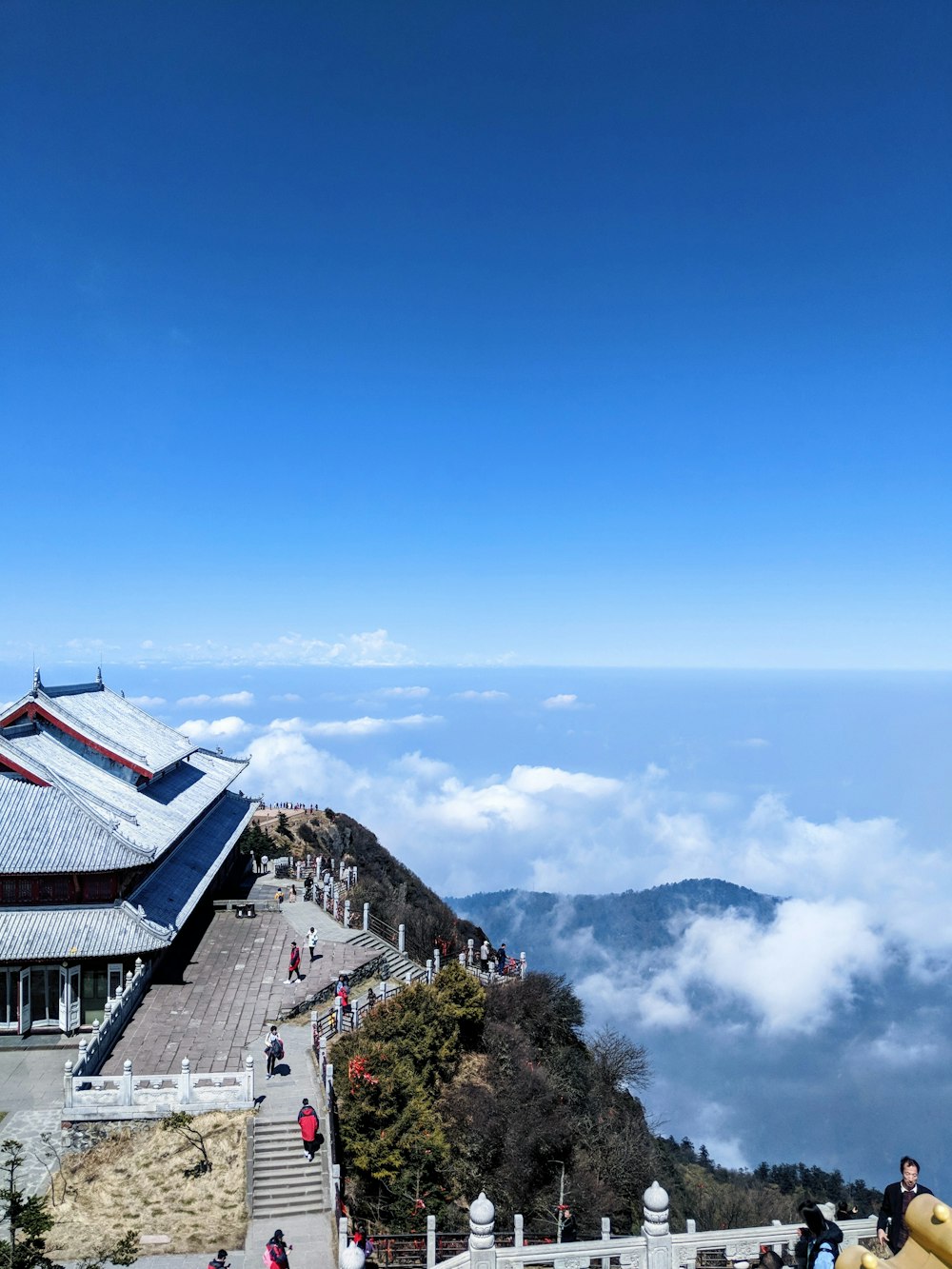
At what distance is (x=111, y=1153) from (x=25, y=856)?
37.8ft

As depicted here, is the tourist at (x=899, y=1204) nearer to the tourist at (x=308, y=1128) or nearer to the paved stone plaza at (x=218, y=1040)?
the paved stone plaza at (x=218, y=1040)

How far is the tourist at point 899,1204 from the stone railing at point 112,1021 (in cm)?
2079

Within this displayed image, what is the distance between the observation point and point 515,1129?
2636cm

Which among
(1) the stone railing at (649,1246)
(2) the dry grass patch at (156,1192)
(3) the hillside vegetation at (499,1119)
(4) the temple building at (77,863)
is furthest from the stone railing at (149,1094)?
(1) the stone railing at (649,1246)

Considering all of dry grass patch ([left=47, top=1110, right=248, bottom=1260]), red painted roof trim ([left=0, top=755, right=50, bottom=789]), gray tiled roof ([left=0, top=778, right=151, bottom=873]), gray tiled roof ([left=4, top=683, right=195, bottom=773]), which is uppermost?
gray tiled roof ([left=4, top=683, right=195, bottom=773])

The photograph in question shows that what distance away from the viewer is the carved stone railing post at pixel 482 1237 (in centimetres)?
1542

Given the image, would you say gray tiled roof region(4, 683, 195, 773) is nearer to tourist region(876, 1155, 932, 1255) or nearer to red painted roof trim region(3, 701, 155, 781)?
red painted roof trim region(3, 701, 155, 781)

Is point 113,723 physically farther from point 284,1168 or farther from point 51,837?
point 284,1168

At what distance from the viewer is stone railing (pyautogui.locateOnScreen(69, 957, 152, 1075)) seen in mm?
23906

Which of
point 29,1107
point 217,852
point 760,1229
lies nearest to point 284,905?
point 217,852

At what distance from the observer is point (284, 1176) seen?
813 inches

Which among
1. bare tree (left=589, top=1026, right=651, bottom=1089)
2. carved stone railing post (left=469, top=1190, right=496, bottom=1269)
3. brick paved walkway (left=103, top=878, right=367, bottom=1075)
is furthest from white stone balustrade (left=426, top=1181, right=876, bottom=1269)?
bare tree (left=589, top=1026, right=651, bottom=1089)

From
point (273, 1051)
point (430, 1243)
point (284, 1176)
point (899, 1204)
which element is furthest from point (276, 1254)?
point (899, 1204)

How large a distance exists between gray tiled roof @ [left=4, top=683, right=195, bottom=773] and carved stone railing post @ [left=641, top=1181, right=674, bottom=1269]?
3036 centimetres
